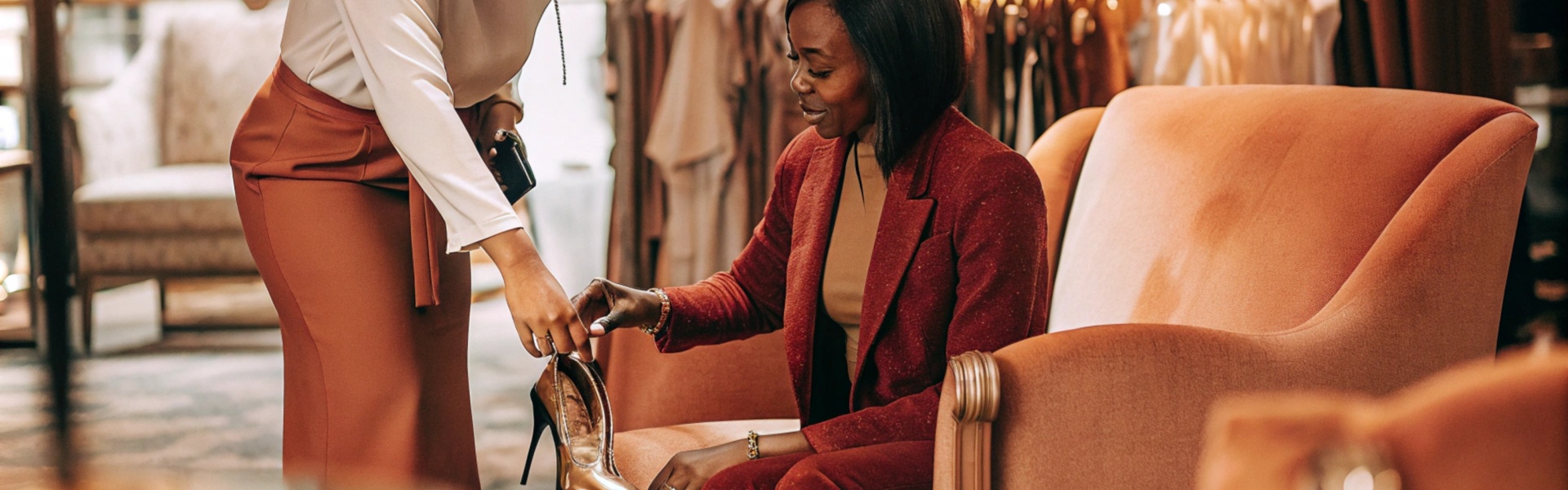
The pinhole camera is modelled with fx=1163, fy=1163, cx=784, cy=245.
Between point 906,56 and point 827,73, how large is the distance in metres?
0.11

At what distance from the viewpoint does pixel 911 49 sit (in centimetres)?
131

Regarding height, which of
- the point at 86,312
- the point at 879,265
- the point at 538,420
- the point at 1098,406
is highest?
the point at 879,265

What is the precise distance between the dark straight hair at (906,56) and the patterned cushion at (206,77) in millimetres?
3930

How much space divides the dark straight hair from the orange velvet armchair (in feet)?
1.08

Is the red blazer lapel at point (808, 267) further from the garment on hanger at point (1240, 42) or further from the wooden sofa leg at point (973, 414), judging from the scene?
the garment on hanger at point (1240, 42)

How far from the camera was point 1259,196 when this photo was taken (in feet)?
4.99

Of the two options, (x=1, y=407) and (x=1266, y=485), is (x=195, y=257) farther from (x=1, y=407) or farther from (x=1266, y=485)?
(x=1266, y=485)

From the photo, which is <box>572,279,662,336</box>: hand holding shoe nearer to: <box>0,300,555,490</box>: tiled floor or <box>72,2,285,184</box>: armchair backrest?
<box>0,300,555,490</box>: tiled floor

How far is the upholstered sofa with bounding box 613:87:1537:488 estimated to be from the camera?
116 centimetres

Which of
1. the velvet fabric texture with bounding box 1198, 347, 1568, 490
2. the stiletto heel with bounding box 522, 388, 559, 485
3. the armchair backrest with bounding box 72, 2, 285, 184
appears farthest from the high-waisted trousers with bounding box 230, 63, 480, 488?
the armchair backrest with bounding box 72, 2, 285, 184

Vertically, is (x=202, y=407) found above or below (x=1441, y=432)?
below

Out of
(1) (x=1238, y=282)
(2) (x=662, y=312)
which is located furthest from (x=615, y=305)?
(1) (x=1238, y=282)

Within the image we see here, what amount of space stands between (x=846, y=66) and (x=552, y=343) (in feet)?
1.52

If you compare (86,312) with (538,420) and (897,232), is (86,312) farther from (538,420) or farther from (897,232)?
(897,232)
